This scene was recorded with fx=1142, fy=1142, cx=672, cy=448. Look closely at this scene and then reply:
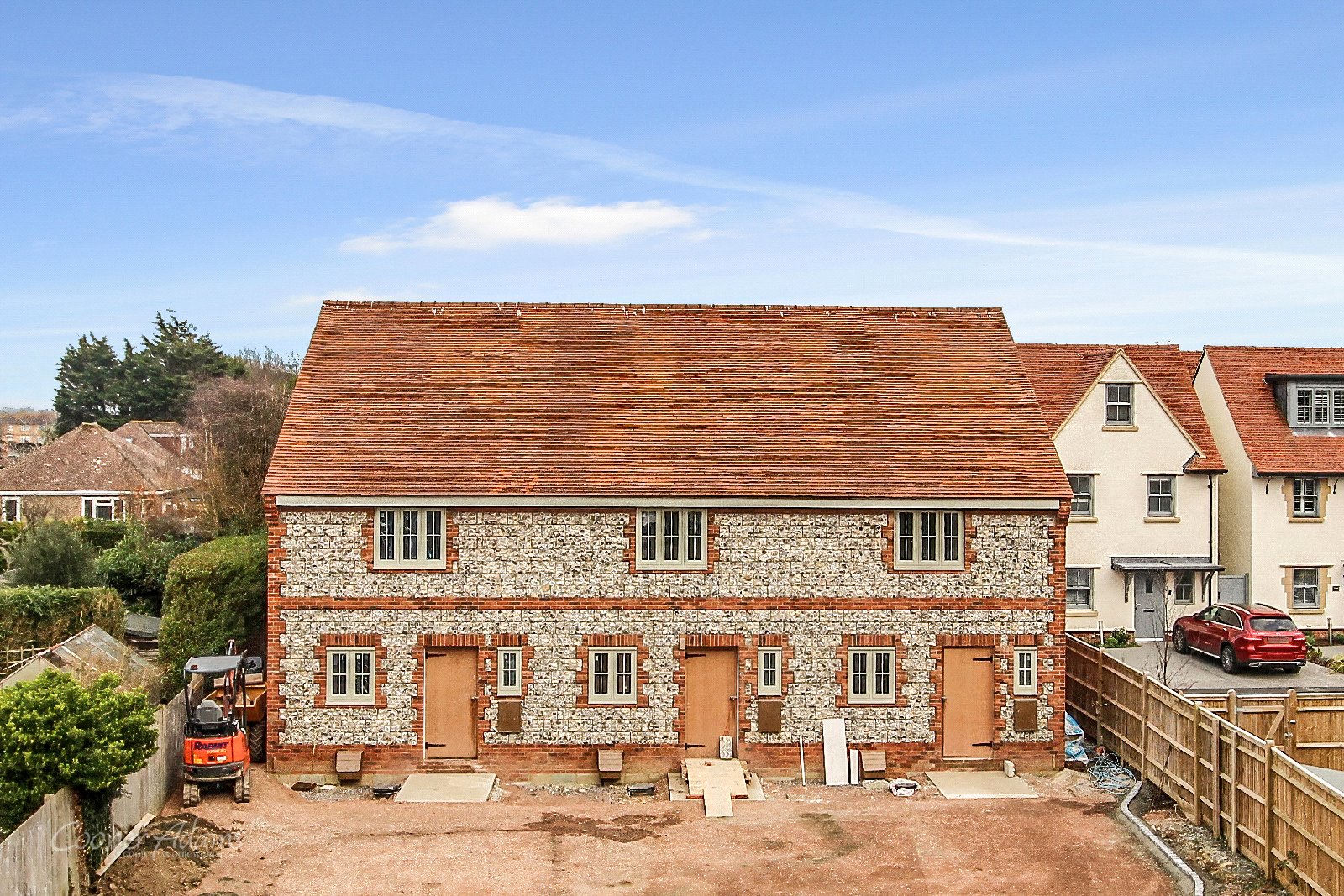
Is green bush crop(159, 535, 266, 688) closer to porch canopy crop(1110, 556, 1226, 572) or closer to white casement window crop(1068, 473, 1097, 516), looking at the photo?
white casement window crop(1068, 473, 1097, 516)

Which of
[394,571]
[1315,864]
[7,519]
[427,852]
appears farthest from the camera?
[7,519]

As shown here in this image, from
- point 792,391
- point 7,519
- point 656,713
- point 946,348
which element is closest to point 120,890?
point 656,713

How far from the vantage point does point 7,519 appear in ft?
187

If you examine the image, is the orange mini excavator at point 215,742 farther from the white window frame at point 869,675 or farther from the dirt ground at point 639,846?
the white window frame at point 869,675

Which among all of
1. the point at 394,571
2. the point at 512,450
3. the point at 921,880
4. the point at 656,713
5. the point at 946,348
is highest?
the point at 946,348

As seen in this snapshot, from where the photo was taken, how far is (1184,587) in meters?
34.1

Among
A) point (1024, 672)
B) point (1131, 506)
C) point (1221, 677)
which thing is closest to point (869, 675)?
point (1024, 672)

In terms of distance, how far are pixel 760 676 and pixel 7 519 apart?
4886cm

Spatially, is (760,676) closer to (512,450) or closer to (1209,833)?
(512,450)

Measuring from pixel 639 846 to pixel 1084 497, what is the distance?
20302 mm

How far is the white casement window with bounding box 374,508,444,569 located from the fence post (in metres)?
14.7

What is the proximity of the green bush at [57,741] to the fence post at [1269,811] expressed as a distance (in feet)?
53.5

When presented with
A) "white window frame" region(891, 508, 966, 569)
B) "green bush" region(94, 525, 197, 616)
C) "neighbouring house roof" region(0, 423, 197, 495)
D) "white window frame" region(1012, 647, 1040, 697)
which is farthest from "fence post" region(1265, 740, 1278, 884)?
"neighbouring house roof" region(0, 423, 197, 495)

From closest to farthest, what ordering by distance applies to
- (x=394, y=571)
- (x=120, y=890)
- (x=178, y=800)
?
(x=120, y=890), (x=178, y=800), (x=394, y=571)
